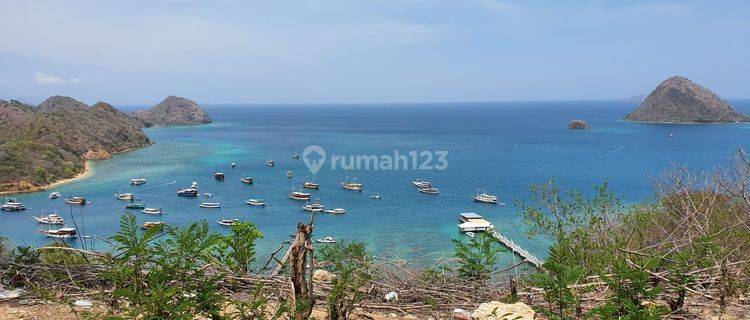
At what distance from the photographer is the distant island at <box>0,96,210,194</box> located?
5082 centimetres

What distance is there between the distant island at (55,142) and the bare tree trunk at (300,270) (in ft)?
185

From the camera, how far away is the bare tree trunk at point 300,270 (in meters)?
3.29

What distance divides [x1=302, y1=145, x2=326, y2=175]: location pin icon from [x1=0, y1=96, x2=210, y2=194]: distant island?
1073 inches

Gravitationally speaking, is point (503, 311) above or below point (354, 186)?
above

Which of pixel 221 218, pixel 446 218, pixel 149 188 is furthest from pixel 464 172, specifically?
pixel 149 188

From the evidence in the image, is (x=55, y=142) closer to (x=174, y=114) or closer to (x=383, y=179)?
(x=383, y=179)

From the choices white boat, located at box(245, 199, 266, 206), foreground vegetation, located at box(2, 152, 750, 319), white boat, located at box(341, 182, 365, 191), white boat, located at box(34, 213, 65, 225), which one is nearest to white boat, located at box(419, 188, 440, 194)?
white boat, located at box(341, 182, 365, 191)

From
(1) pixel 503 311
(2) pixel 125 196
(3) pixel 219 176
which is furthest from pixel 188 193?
(1) pixel 503 311

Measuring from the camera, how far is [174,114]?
143750 millimetres

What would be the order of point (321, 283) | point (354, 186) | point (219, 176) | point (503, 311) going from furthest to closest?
point (219, 176) → point (354, 186) → point (321, 283) → point (503, 311)

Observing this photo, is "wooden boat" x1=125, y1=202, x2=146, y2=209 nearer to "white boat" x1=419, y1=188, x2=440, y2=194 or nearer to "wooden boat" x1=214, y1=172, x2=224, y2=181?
"wooden boat" x1=214, y1=172, x2=224, y2=181

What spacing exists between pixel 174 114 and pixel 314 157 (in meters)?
90.5

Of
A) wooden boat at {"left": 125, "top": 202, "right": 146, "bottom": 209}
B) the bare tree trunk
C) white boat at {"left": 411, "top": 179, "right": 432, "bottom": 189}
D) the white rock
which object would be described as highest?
the bare tree trunk

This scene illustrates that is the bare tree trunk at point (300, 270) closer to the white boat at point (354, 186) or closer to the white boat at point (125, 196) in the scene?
the white boat at point (354, 186)
